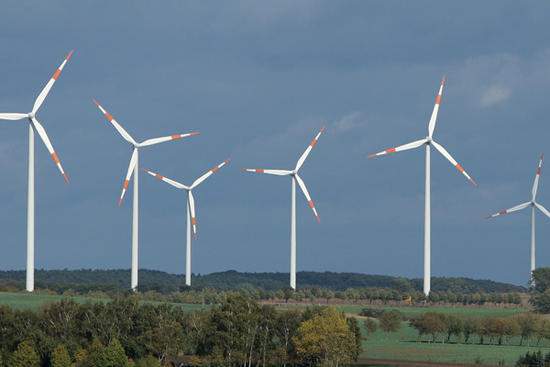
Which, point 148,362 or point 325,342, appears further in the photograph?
point 325,342

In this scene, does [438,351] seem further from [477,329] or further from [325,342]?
[477,329]

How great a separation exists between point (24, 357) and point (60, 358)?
362 cm

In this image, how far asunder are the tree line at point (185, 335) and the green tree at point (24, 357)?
0.10 metres

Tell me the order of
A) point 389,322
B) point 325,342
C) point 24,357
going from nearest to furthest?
point 24,357
point 325,342
point 389,322

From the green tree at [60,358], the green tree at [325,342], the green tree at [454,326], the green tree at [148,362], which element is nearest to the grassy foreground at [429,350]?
the green tree at [454,326]

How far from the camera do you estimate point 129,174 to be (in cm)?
17462

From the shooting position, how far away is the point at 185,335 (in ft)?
488

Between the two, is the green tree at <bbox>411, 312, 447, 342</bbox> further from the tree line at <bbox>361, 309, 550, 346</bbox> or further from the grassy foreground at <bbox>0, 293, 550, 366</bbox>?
the grassy foreground at <bbox>0, 293, 550, 366</bbox>

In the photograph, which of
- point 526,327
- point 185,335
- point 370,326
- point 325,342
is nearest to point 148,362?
point 185,335

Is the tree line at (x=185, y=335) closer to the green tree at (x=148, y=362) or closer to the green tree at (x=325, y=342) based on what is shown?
the green tree at (x=325, y=342)

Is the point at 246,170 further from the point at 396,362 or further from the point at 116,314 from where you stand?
the point at 396,362

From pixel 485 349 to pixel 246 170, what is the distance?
40.7m

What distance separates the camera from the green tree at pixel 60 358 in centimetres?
13412

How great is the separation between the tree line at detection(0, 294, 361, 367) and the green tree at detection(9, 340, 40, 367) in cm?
10
